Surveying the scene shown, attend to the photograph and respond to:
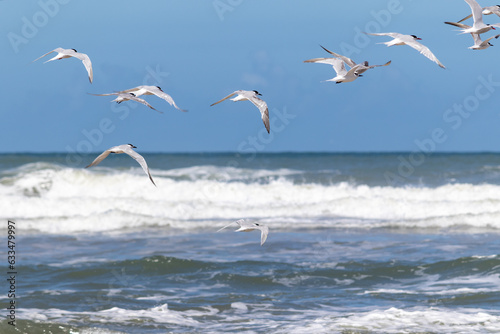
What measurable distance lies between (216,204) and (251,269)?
11.5 metres

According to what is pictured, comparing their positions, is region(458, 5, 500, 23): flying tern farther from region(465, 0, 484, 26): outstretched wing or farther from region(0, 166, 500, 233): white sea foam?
region(0, 166, 500, 233): white sea foam

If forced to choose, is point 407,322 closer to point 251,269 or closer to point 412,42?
point 412,42

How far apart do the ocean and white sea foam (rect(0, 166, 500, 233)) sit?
75 mm

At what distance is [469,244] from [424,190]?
13.0 meters

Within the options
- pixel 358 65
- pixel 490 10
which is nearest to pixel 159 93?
pixel 358 65

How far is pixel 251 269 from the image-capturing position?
11492mm

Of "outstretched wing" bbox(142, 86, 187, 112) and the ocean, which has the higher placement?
"outstretched wing" bbox(142, 86, 187, 112)

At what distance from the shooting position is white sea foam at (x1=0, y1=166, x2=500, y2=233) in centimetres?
1770

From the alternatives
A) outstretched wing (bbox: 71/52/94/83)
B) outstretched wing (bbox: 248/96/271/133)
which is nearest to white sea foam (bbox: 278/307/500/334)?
outstretched wing (bbox: 248/96/271/133)

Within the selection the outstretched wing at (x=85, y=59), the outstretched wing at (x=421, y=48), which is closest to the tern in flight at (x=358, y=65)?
the outstretched wing at (x=421, y=48)

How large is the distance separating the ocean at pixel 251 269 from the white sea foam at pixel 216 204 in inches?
3.0

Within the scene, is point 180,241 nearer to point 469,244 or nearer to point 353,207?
point 469,244

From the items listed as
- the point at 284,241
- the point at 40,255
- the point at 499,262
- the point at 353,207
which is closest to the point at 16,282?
the point at 40,255

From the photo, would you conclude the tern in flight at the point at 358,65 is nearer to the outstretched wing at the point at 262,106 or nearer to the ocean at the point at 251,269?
the outstretched wing at the point at 262,106
